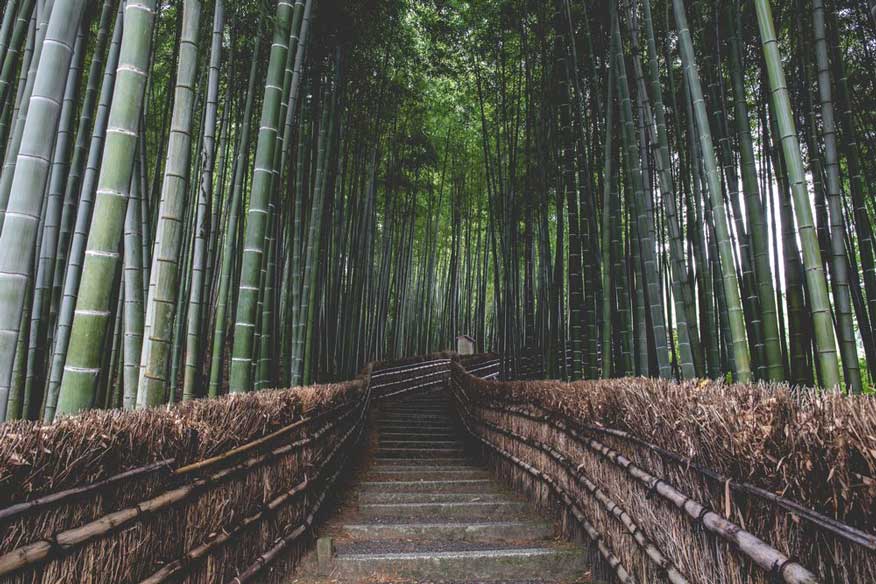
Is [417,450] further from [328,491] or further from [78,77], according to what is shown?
[78,77]

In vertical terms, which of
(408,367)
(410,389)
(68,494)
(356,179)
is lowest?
(68,494)

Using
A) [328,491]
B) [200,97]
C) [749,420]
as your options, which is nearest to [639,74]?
[749,420]

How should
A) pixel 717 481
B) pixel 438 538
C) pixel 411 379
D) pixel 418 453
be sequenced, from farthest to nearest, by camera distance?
pixel 411 379 < pixel 418 453 < pixel 438 538 < pixel 717 481

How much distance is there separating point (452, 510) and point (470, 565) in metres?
0.81

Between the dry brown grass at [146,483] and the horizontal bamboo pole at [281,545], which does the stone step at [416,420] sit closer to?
the horizontal bamboo pole at [281,545]

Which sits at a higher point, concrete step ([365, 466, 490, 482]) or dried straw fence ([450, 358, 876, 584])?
dried straw fence ([450, 358, 876, 584])

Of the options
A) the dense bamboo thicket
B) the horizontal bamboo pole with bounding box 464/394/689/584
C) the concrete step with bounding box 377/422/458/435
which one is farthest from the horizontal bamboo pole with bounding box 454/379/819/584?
the concrete step with bounding box 377/422/458/435

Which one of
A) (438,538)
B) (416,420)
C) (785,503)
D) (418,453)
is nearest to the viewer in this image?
(785,503)

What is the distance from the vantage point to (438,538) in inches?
109

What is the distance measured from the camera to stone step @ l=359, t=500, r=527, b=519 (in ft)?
10.4

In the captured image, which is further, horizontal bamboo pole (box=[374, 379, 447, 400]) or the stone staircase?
horizontal bamboo pole (box=[374, 379, 447, 400])

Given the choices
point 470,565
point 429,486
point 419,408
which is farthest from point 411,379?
point 470,565

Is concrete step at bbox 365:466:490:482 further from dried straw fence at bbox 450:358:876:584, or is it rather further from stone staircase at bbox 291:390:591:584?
Result: dried straw fence at bbox 450:358:876:584

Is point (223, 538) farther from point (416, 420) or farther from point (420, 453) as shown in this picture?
point (416, 420)
